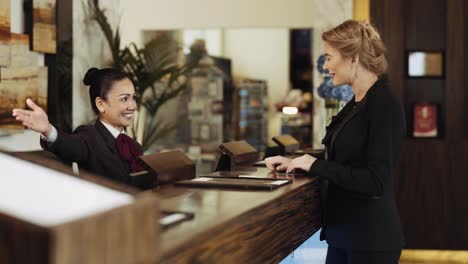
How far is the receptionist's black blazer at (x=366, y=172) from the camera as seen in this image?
96.6 inches

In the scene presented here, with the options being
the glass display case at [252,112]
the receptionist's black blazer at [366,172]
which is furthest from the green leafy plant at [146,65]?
the glass display case at [252,112]

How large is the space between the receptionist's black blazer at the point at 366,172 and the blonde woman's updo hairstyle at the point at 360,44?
8 centimetres

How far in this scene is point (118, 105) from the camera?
3.30 metres

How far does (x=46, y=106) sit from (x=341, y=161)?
2.69 metres

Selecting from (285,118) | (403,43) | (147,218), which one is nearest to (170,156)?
(147,218)

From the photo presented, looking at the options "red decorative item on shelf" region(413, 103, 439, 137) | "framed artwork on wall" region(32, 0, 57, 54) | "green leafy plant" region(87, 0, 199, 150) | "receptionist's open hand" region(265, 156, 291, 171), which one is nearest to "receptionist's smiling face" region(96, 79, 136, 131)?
"receptionist's open hand" region(265, 156, 291, 171)

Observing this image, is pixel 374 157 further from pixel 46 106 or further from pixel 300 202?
pixel 46 106

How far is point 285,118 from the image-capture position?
1051 centimetres

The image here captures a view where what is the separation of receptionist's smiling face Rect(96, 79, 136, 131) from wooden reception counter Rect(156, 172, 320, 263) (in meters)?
0.87

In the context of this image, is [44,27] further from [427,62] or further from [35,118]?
[427,62]

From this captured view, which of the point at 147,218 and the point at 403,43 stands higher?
the point at 403,43

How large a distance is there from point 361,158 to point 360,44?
44 centimetres

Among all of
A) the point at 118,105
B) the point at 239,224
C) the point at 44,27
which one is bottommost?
the point at 239,224

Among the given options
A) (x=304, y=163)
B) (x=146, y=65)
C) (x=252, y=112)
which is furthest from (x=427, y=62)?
(x=252, y=112)
